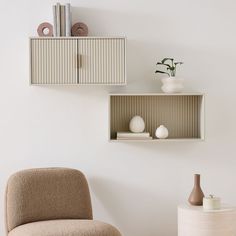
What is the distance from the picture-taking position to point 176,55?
153 inches

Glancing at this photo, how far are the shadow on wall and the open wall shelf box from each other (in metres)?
0.41

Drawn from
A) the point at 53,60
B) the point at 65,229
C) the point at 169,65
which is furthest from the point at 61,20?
the point at 65,229

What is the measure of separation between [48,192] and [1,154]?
55cm

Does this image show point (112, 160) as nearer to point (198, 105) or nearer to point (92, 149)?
point (92, 149)

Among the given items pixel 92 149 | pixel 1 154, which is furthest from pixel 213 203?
pixel 1 154

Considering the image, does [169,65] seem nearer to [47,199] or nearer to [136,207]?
[136,207]

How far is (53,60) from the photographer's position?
364 centimetres

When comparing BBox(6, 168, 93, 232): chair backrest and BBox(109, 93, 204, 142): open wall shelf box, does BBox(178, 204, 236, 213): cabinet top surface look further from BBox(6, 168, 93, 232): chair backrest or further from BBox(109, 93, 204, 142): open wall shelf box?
BBox(6, 168, 93, 232): chair backrest

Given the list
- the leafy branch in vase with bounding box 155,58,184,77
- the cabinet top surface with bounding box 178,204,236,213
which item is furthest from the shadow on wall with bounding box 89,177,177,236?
the leafy branch in vase with bounding box 155,58,184,77

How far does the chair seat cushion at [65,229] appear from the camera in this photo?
3.12m

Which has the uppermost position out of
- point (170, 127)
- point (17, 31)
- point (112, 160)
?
point (17, 31)

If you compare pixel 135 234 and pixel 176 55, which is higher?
pixel 176 55

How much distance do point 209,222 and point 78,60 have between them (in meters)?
1.45

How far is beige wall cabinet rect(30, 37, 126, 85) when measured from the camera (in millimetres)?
3637
